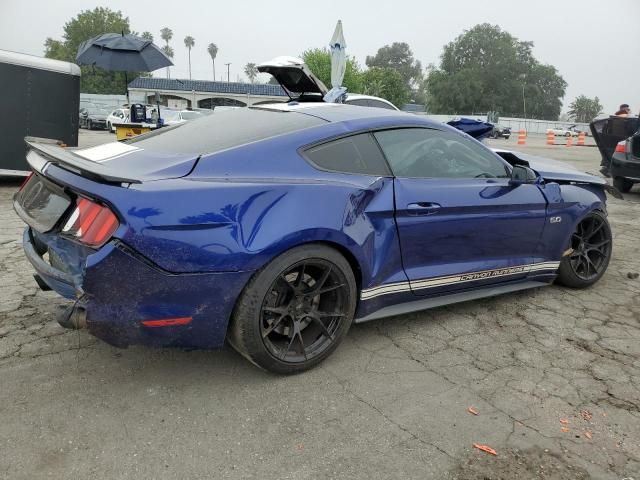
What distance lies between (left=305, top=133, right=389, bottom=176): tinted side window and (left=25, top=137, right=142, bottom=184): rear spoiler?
98cm

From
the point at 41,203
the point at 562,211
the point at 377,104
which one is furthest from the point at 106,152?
the point at 377,104

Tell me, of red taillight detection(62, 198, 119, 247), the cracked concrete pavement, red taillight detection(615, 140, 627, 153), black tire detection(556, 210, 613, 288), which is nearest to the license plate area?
red taillight detection(62, 198, 119, 247)

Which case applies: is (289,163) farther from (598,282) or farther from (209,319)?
(598,282)

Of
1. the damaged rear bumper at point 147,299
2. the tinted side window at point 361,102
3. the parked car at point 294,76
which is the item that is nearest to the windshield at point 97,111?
the tinted side window at point 361,102

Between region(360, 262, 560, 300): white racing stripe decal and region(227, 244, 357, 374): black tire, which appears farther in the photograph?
region(360, 262, 560, 300): white racing stripe decal

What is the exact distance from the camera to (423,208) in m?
3.02

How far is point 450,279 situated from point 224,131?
164 cm

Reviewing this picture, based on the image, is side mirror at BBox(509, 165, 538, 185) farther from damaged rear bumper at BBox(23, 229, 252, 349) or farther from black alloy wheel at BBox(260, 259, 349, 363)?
damaged rear bumper at BBox(23, 229, 252, 349)

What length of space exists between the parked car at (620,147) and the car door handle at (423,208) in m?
7.41

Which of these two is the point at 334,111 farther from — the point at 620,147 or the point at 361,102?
the point at 620,147

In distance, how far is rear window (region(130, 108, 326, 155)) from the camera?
2.77 meters

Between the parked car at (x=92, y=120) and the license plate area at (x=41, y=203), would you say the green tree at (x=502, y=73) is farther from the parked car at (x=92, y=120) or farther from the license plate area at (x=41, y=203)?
the license plate area at (x=41, y=203)

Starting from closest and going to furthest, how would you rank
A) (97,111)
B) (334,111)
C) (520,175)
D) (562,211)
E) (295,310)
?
(295,310) < (334,111) < (520,175) < (562,211) < (97,111)

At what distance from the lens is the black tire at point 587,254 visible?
4137 millimetres
